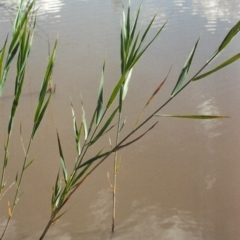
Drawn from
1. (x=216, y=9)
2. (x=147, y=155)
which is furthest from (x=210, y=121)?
(x=216, y=9)

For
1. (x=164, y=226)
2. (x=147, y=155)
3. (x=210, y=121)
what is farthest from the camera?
(x=210, y=121)

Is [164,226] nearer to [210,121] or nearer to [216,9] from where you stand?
[210,121]

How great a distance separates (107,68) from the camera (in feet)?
10.5

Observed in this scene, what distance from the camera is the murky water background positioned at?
5.86 feet

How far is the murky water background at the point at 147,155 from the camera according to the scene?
5.86 feet

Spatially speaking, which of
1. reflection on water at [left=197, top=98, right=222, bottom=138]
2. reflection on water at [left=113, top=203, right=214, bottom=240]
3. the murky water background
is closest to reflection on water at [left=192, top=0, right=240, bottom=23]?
the murky water background

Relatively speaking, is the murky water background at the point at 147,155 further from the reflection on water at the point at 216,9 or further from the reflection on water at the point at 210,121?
the reflection on water at the point at 216,9

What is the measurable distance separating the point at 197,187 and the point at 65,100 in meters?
1.16

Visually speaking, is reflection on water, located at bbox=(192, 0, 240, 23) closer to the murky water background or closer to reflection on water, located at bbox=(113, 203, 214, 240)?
the murky water background

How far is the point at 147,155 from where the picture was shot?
221 cm

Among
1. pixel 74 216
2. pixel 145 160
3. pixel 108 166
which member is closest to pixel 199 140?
pixel 145 160

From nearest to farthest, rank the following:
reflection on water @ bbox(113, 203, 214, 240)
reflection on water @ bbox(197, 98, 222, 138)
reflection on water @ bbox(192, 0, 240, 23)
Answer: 1. reflection on water @ bbox(113, 203, 214, 240)
2. reflection on water @ bbox(197, 98, 222, 138)
3. reflection on water @ bbox(192, 0, 240, 23)

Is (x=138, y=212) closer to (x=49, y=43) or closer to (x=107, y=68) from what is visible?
(x=107, y=68)

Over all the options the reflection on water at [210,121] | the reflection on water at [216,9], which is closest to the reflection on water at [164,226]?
the reflection on water at [210,121]
